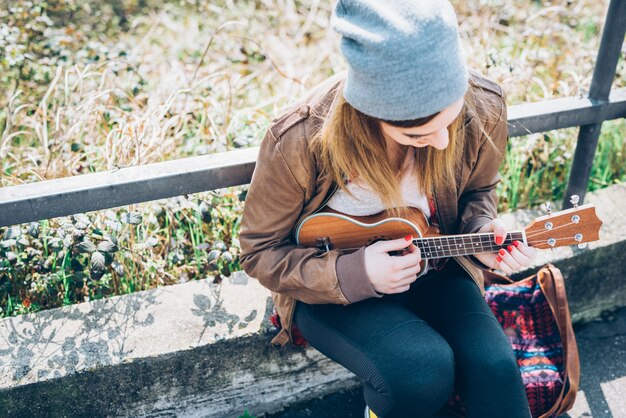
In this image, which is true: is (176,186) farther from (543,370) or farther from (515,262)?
(543,370)

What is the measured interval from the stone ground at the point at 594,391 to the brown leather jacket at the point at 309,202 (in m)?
0.53

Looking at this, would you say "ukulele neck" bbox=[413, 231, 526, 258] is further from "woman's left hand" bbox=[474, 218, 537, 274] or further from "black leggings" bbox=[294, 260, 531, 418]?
"black leggings" bbox=[294, 260, 531, 418]

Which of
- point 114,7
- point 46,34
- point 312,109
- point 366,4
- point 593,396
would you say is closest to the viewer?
point 366,4

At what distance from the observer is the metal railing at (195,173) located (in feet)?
6.59

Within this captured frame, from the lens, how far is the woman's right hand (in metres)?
1.85

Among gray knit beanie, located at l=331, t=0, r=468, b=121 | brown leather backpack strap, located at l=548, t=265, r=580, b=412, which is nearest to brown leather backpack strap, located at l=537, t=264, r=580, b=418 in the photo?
brown leather backpack strap, located at l=548, t=265, r=580, b=412

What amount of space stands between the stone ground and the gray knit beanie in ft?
4.31

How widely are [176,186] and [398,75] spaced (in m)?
0.92

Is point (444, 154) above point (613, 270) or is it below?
above

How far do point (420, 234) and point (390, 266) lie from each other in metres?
0.16

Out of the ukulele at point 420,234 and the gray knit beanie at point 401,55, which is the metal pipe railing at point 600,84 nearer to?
the ukulele at point 420,234

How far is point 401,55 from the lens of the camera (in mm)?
1445

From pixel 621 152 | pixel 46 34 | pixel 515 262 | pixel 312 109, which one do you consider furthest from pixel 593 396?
pixel 46 34

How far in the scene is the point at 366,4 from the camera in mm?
1472
